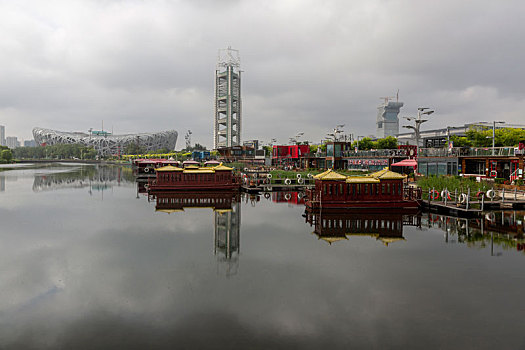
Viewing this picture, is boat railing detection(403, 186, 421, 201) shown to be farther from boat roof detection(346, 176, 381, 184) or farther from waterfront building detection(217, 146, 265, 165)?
waterfront building detection(217, 146, 265, 165)

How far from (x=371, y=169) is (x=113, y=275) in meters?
54.3

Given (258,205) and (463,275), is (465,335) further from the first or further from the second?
(258,205)

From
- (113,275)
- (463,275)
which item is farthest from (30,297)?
(463,275)

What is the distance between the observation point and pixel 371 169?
196 ft

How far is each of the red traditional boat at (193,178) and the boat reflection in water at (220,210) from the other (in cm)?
87

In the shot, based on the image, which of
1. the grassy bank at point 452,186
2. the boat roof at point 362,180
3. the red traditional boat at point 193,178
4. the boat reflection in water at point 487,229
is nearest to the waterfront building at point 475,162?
the grassy bank at point 452,186

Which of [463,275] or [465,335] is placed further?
[463,275]

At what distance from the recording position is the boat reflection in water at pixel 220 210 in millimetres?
15164

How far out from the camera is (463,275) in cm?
1269

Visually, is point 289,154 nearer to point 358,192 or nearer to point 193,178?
point 193,178

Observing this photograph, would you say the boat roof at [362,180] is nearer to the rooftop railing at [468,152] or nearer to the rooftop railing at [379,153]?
the rooftop railing at [468,152]

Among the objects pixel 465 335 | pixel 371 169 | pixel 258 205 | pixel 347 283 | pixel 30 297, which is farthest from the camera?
pixel 371 169

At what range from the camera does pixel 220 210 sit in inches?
1116

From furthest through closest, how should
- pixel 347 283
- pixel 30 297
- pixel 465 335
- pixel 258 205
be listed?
1. pixel 258 205
2. pixel 347 283
3. pixel 30 297
4. pixel 465 335
